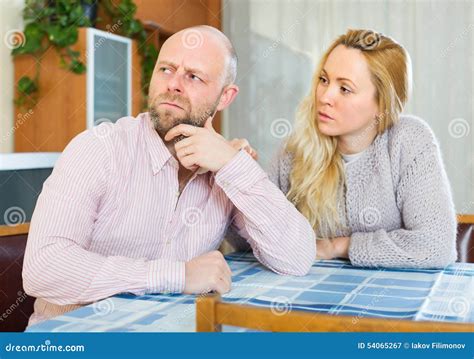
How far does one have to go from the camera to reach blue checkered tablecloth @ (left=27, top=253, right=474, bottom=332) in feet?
2.99

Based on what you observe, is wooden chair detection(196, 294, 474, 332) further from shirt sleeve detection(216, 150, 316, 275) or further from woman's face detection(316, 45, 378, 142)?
woman's face detection(316, 45, 378, 142)

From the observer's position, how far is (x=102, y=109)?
3.59m

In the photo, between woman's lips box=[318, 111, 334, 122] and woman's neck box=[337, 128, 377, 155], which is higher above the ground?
woman's lips box=[318, 111, 334, 122]

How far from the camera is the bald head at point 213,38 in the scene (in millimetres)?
1409

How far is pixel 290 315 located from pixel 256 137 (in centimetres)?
387

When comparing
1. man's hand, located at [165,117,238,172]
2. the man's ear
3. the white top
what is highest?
the man's ear

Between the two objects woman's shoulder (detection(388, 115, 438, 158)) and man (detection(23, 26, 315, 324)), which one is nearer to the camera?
man (detection(23, 26, 315, 324))

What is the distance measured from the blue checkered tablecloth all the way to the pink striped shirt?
0.05 m

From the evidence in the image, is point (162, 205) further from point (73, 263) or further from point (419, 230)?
point (419, 230)

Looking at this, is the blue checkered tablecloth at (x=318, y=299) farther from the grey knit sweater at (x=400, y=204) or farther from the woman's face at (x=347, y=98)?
the woman's face at (x=347, y=98)

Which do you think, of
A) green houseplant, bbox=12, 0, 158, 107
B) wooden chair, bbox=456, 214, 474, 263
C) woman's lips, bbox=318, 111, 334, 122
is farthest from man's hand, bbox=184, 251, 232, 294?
green houseplant, bbox=12, 0, 158, 107
